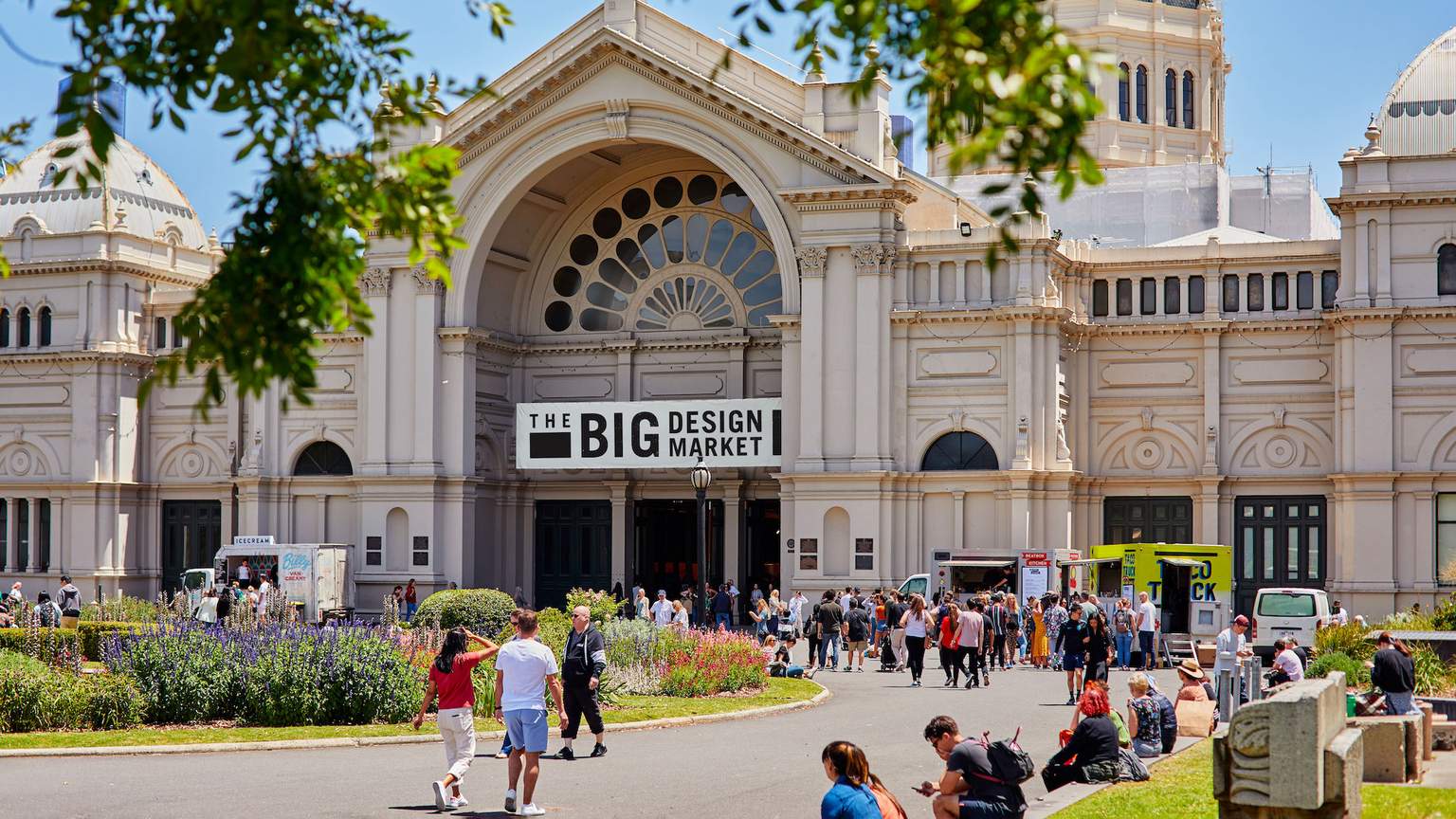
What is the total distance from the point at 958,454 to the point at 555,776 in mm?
27012

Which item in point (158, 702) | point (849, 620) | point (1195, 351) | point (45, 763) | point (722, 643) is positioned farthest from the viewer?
point (1195, 351)

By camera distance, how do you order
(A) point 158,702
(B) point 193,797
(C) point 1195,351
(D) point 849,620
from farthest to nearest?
(C) point 1195,351
(D) point 849,620
(A) point 158,702
(B) point 193,797

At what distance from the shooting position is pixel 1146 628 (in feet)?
113

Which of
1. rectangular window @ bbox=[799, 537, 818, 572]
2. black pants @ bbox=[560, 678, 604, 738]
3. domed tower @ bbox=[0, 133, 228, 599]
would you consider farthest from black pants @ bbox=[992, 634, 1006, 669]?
domed tower @ bbox=[0, 133, 228, 599]

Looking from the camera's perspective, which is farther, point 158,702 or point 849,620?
point 849,620

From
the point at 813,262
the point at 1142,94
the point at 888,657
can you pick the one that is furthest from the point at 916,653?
the point at 1142,94

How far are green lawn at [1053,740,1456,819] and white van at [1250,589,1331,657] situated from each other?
728 inches

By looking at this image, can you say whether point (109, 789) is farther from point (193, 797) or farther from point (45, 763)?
point (45, 763)

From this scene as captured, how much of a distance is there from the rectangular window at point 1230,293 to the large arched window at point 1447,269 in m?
4.84

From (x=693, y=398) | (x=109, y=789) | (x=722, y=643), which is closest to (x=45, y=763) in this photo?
(x=109, y=789)

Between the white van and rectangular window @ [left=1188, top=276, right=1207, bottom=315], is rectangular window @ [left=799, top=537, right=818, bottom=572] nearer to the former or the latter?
rectangular window @ [left=1188, top=276, right=1207, bottom=315]

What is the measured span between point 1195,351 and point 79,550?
31775 millimetres

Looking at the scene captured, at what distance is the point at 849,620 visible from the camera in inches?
1367

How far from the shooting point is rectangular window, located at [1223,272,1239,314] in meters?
45.2
